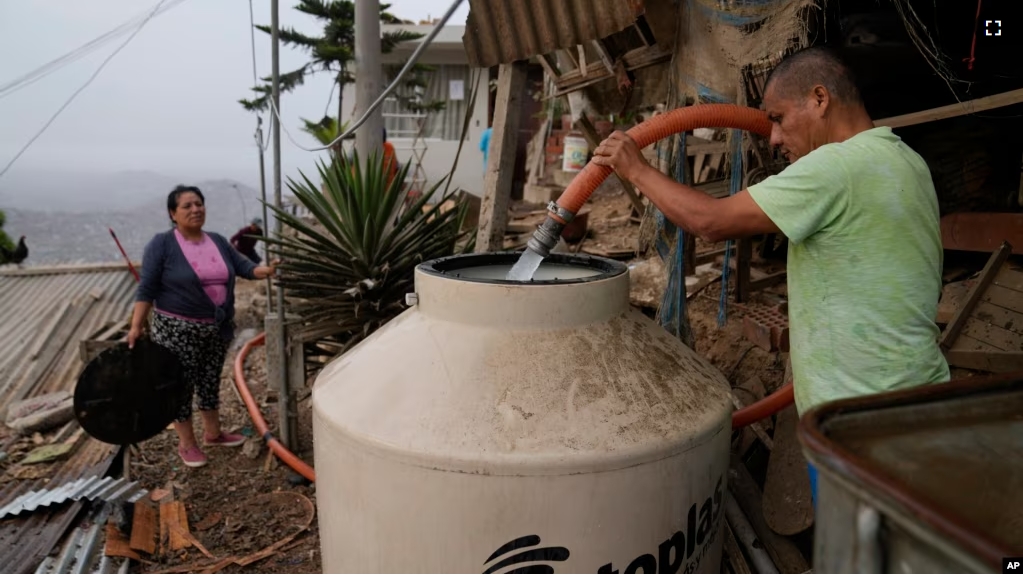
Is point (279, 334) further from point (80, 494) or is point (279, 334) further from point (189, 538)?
point (80, 494)

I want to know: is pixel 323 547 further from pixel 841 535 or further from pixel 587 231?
pixel 587 231

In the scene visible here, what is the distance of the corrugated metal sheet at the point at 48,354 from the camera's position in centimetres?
371

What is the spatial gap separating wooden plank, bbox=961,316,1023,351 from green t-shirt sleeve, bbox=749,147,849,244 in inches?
68.3

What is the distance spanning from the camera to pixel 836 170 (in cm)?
170

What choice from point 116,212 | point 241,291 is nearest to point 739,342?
point 241,291

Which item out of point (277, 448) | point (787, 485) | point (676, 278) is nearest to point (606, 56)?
point (676, 278)

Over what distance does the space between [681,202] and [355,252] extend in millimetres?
2580

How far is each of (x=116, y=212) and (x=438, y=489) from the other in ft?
87.5

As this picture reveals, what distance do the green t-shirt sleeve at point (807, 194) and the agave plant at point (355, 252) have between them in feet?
8.18

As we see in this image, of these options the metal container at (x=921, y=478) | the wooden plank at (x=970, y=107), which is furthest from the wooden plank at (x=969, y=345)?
the metal container at (x=921, y=478)

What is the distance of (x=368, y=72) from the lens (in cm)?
512

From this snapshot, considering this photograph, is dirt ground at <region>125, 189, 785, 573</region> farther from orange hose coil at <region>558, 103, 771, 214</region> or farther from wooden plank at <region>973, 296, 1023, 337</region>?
orange hose coil at <region>558, 103, 771, 214</region>

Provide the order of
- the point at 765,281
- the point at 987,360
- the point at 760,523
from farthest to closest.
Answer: the point at 765,281 → the point at 987,360 → the point at 760,523

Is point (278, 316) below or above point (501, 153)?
below
